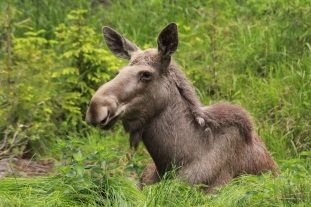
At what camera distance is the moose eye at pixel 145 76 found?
7.92 meters

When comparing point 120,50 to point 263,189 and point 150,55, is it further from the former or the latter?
point 263,189

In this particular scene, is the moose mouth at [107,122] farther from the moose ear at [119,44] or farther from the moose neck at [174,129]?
the moose ear at [119,44]

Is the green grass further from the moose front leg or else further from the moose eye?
the moose eye

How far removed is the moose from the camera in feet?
25.9

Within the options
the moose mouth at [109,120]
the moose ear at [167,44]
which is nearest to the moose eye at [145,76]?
the moose ear at [167,44]

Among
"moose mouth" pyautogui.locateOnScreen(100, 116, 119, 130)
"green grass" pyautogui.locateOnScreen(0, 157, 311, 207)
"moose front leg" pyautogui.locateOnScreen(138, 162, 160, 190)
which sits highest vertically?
"moose mouth" pyautogui.locateOnScreen(100, 116, 119, 130)

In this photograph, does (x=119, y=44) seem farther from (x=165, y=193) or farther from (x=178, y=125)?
(x=165, y=193)

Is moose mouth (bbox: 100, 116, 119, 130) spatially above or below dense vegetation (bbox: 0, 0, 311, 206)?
above

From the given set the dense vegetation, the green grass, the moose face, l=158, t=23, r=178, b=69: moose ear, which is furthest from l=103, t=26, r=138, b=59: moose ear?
the green grass

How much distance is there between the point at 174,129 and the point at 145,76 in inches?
21.7

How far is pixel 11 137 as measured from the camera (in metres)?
10.0

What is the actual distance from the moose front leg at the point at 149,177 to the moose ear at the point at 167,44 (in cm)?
99

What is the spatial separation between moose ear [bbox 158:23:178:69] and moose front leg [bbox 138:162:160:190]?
99cm

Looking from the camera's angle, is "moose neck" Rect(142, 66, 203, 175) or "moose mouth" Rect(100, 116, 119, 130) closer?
"moose mouth" Rect(100, 116, 119, 130)
